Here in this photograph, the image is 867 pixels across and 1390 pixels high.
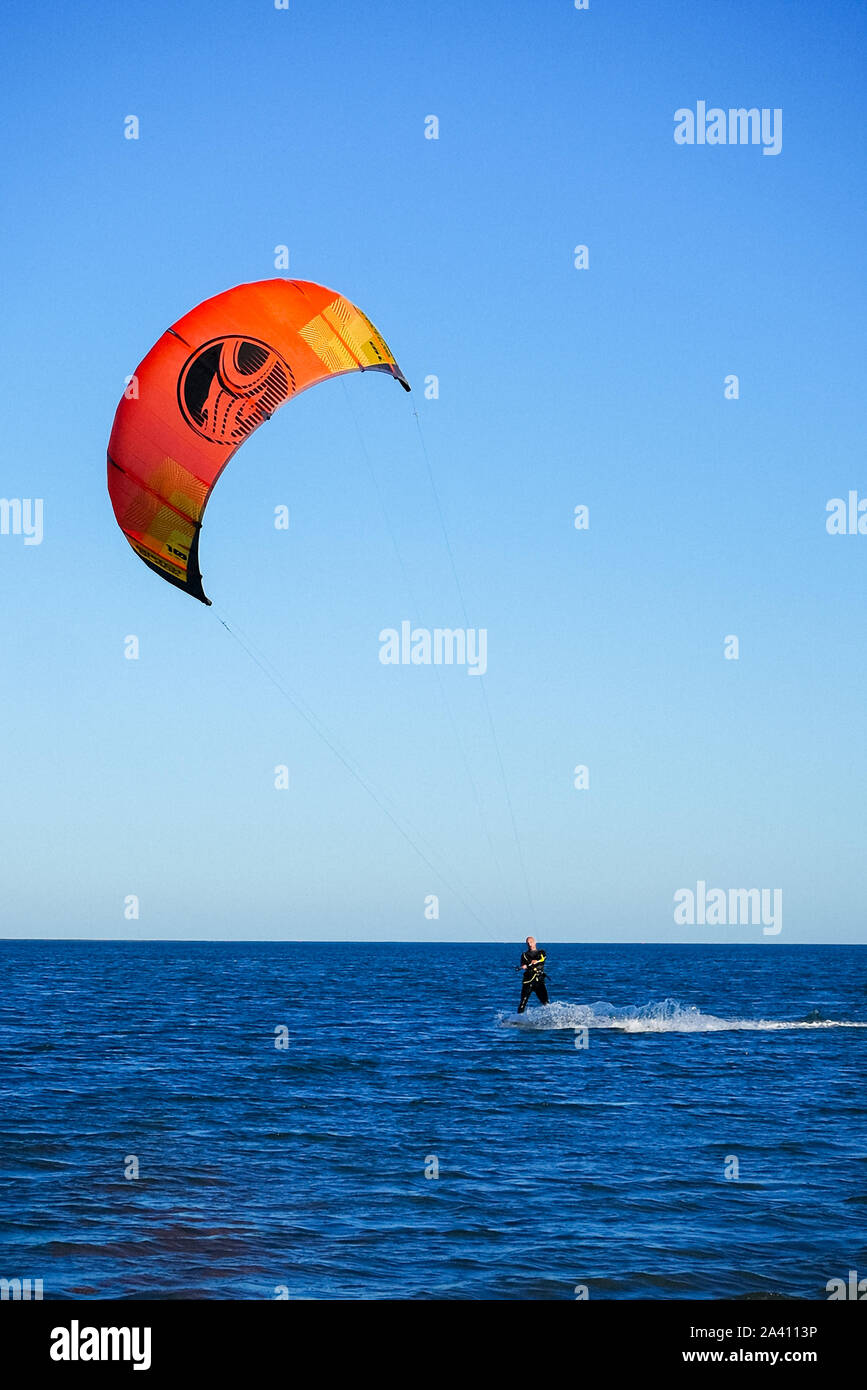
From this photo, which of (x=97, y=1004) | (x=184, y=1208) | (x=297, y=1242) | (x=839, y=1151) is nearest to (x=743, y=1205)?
(x=839, y=1151)

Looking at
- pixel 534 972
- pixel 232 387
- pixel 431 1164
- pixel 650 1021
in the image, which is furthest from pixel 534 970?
pixel 650 1021

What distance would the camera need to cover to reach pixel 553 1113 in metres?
23.0

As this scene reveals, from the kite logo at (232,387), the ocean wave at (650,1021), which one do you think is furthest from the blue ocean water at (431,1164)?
the kite logo at (232,387)

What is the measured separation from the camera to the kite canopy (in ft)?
54.0

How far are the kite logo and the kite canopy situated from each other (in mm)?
13

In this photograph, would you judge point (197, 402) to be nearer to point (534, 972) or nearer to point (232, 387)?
point (232, 387)

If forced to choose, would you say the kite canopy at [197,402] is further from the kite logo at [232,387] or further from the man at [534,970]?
the man at [534,970]

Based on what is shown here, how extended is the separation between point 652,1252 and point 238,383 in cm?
1182

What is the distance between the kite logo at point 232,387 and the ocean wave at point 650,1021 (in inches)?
1167

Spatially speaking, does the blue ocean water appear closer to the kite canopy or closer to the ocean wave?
the ocean wave

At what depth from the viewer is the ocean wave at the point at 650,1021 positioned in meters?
43.4

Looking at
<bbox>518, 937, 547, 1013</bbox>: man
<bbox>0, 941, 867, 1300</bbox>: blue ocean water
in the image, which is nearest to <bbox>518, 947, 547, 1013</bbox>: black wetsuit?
<bbox>518, 937, 547, 1013</bbox>: man
